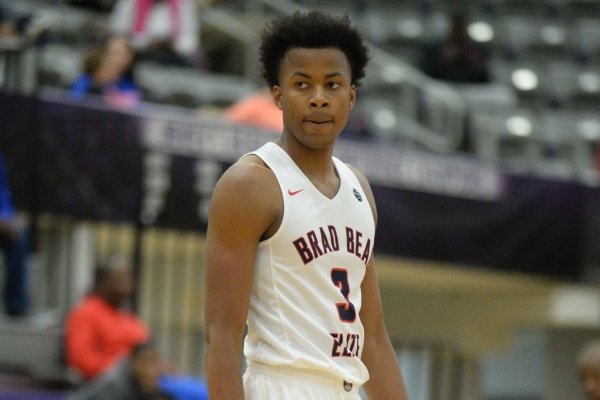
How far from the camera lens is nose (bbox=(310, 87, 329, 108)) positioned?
12.3 ft

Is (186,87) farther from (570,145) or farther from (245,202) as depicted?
(245,202)

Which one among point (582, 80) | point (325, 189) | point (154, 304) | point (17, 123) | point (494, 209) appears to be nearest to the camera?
point (325, 189)

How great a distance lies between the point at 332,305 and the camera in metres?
3.80

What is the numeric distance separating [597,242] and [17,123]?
5049 millimetres

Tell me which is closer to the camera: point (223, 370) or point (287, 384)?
point (223, 370)

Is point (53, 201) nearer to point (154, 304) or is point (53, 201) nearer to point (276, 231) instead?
point (154, 304)

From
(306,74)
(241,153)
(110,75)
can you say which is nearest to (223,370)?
(306,74)

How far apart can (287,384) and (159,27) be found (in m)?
8.41

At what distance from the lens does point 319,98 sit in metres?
3.74

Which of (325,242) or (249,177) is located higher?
(249,177)

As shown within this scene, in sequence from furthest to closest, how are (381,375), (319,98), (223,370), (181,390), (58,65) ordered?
(58,65) → (181,390) → (381,375) → (319,98) → (223,370)

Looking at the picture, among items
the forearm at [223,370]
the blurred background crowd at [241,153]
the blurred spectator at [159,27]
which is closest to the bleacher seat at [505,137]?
the blurred background crowd at [241,153]

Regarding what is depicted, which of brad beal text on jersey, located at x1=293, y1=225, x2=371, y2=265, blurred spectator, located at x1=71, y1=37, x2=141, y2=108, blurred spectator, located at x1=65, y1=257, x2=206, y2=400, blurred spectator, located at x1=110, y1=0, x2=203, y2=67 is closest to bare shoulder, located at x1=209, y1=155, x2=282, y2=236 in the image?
brad beal text on jersey, located at x1=293, y1=225, x2=371, y2=265

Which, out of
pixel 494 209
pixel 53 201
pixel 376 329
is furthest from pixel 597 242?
pixel 376 329
